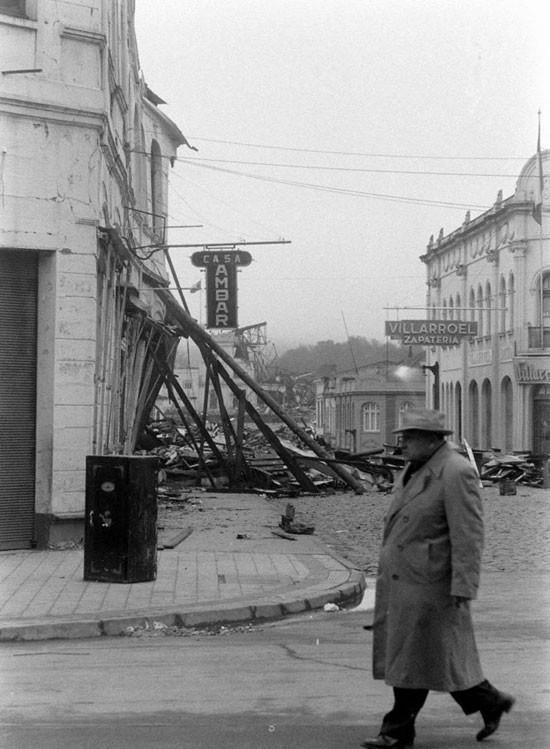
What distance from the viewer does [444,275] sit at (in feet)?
186

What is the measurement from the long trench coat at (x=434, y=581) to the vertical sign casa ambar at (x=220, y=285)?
18827mm

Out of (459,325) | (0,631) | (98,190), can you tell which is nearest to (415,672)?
(0,631)

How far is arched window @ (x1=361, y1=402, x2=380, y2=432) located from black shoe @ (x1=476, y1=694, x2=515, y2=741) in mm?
71662

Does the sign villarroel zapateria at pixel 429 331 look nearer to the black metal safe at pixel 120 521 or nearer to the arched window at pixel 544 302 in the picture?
the arched window at pixel 544 302

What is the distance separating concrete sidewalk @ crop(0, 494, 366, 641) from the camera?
9086 millimetres

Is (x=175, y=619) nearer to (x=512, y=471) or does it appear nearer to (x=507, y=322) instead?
(x=512, y=471)

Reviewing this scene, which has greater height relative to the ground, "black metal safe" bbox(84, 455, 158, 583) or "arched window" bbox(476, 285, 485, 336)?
"arched window" bbox(476, 285, 485, 336)

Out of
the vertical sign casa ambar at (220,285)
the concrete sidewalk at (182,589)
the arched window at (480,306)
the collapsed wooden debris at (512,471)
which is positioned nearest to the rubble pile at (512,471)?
the collapsed wooden debris at (512,471)

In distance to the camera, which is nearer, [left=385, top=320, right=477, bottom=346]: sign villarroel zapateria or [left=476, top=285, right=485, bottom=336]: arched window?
[left=385, top=320, right=477, bottom=346]: sign villarroel zapateria

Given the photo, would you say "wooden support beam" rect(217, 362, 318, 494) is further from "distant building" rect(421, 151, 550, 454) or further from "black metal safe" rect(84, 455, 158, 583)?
A: "distant building" rect(421, 151, 550, 454)

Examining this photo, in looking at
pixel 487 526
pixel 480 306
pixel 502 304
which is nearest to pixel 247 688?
pixel 487 526

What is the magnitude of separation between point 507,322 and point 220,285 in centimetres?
2355

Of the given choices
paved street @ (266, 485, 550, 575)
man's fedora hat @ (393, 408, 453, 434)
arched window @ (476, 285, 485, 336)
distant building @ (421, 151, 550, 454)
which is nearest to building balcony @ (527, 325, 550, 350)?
distant building @ (421, 151, 550, 454)

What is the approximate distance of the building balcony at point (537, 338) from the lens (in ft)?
143
